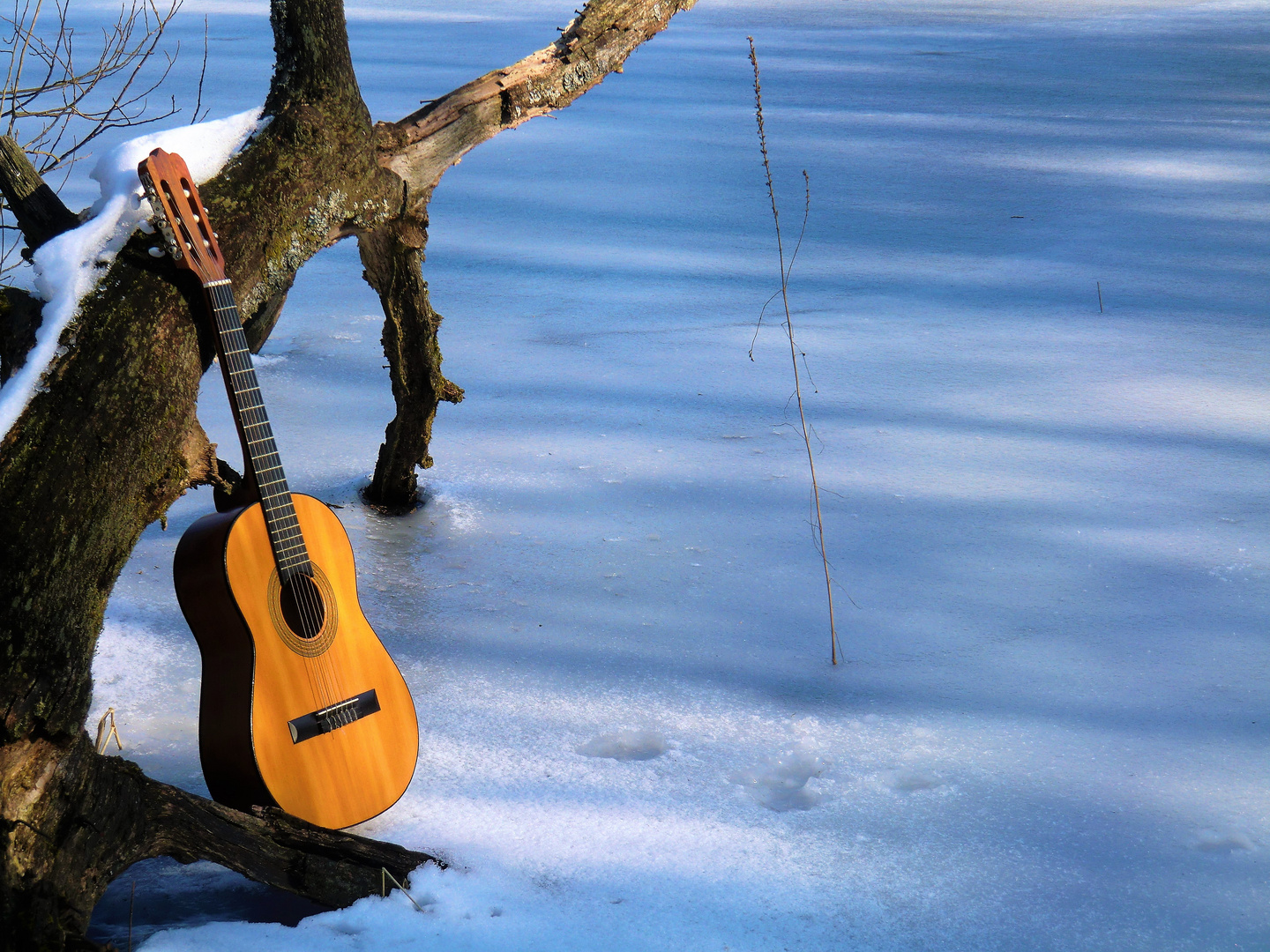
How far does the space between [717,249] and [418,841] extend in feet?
13.4

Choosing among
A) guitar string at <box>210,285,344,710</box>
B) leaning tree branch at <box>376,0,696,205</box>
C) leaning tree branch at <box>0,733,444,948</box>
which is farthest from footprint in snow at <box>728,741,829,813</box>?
leaning tree branch at <box>376,0,696,205</box>

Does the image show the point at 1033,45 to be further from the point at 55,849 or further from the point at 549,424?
the point at 55,849

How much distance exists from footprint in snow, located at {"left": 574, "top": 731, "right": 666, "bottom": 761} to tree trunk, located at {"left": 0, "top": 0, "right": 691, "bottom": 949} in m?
0.47

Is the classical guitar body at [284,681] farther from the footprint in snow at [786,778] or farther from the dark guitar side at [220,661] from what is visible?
the footprint in snow at [786,778]

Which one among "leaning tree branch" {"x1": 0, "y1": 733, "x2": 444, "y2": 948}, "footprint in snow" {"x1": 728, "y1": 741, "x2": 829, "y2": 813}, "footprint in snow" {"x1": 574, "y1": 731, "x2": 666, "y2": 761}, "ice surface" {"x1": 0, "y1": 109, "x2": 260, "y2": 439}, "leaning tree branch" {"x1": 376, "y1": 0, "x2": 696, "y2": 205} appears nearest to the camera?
"leaning tree branch" {"x1": 0, "y1": 733, "x2": 444, "y2": 948}

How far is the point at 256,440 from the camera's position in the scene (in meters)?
1.76

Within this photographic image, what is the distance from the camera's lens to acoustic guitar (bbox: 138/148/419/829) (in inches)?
66.4

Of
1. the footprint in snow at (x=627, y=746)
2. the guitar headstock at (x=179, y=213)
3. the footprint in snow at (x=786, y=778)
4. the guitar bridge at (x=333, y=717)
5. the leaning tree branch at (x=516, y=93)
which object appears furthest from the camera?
the leaning tree branch at (x=516, y=93)

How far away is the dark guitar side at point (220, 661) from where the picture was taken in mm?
1686

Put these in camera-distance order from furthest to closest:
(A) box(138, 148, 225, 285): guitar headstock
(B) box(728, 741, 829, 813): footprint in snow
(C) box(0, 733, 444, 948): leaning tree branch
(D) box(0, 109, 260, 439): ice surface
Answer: (B) box(728, 741, 829, 813): footprint in snow, (A) box(138, 148, 225, 285): guitar headstock, (D) box(0, 109, 260, 439): ice surface, (C) box(0, 733, 444, 948): leaning tree branch

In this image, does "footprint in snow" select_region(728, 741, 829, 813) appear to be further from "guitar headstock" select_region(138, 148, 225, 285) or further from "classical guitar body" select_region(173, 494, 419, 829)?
"guitar headstock" select_region(138, 148, 225, 285)

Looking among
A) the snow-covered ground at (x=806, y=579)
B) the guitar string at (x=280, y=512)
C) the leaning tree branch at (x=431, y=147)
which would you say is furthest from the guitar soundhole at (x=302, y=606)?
the leaning tree branch at (x=431, y=147)

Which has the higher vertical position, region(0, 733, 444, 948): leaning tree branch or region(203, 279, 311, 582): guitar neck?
region(203, 279, 311, 582): guitar neck

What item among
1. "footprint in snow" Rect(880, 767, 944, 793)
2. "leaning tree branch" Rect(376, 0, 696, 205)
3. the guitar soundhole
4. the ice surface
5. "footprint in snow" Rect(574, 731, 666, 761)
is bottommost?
"footprint in snow" Rect(880, 767, 944, 793)
